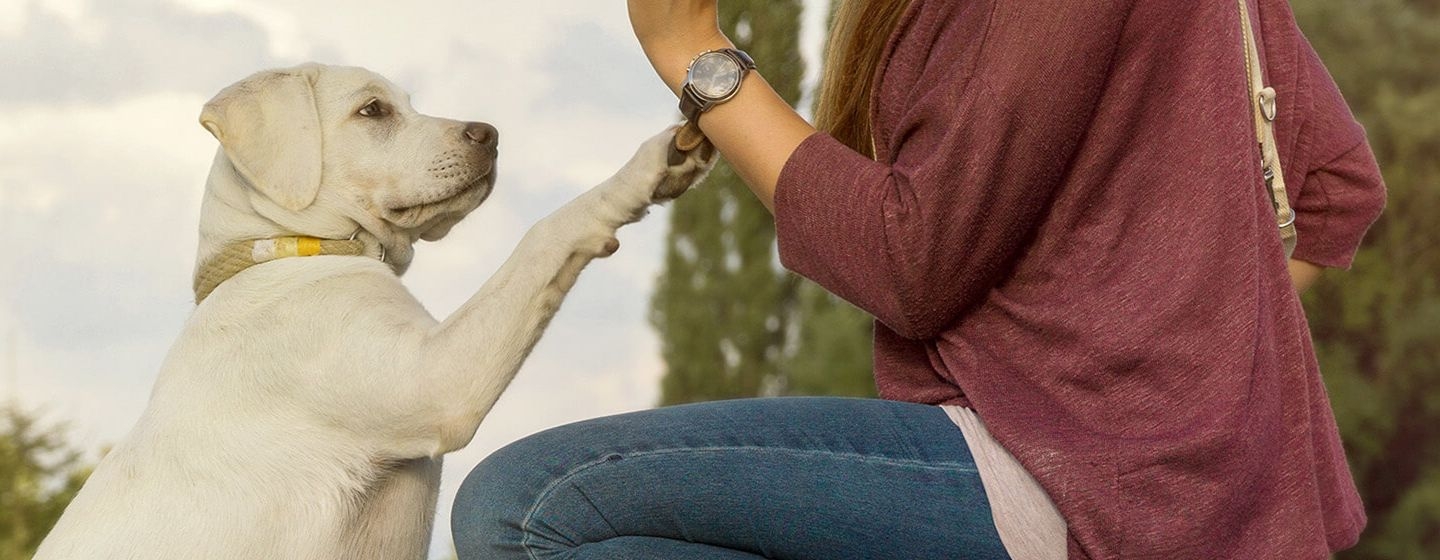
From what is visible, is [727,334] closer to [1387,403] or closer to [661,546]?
[1387,403]

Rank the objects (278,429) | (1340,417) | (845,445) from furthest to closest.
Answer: (1340,417) → (278,429) → (845,445)

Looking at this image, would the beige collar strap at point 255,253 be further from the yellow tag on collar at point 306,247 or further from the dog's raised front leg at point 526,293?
the dog's raised front leg at point 526,293

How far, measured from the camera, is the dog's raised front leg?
7.86 feet

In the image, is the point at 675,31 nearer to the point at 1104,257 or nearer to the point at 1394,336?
the point at 1104,257

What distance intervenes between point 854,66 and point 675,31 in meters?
0.42

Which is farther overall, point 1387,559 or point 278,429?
point 1387,559

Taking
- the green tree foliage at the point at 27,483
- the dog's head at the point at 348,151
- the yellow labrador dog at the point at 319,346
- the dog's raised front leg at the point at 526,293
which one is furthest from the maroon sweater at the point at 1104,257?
the green tree foliage at the point at 27,483

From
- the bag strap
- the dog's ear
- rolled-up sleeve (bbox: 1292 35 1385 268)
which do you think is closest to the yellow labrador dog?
the dog's ear

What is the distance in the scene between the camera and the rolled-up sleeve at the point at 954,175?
6.23 feet

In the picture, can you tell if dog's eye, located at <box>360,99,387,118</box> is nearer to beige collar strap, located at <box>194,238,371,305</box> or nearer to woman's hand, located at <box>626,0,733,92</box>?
beige collar strap, located at <box>194,238,371,305</box>

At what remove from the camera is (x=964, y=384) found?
2.09m

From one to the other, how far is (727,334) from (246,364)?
694 cm

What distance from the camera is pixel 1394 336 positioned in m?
7.77

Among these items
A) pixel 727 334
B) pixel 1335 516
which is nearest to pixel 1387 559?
pixel 727 334
